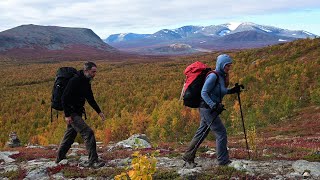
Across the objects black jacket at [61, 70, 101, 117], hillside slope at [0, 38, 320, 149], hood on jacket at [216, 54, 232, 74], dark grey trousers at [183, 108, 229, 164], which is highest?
hood on jacket at [216, 54, 232, 74]

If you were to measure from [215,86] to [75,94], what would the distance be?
11.0 ft

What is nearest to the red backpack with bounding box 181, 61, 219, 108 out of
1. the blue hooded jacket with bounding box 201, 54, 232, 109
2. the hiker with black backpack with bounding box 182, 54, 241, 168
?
the hiker with black backpack with bounding box 182, 54, 241, 168

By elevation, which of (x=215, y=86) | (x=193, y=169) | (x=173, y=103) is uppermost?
(x=215, y=86)

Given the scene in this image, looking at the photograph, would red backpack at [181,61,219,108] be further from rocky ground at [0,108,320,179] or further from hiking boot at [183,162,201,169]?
hiking boot at [183,162,201,169]

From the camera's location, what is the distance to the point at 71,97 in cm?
892

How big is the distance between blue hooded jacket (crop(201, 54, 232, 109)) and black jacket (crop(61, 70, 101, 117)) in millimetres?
3023

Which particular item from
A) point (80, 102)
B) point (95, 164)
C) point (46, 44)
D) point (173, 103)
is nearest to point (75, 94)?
point (80, 102)

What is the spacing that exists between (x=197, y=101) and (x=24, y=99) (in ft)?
93.5

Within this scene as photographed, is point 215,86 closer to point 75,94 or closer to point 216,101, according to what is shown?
point 216,101

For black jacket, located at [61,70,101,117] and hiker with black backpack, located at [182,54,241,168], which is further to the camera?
black jacket, located at [61,70,101,117]

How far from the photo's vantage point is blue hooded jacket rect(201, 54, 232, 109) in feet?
25.0

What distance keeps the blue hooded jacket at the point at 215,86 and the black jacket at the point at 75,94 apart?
3023 millimetres

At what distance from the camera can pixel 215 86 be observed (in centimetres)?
785

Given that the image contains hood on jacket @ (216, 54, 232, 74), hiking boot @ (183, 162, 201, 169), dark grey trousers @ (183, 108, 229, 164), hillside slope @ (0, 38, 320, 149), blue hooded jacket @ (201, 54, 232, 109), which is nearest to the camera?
blue hooded jacket @ (201, 54, 232, 109)
